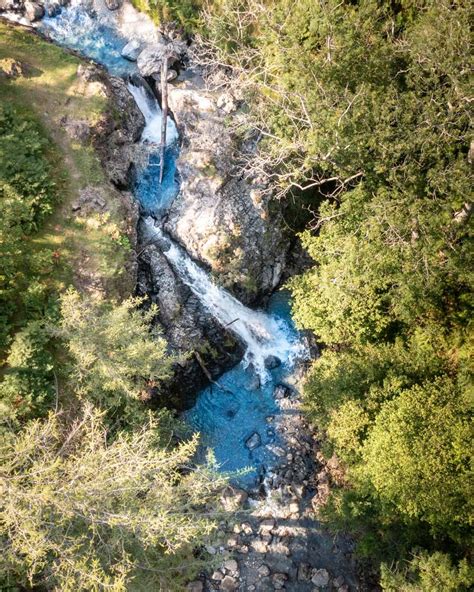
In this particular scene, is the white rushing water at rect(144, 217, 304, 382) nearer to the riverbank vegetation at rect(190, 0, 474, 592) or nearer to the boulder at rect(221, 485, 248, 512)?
the riverbank vegetation at rect(190, 0, 474, 592)

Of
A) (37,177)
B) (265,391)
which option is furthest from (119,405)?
(37,177)

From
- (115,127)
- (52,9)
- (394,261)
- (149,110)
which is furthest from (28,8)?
(394,261)

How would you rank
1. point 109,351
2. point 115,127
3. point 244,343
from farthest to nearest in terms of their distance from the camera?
1. point 115,127
2. point 244,343
3. point 109,351

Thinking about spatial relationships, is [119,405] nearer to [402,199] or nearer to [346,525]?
[346,525]

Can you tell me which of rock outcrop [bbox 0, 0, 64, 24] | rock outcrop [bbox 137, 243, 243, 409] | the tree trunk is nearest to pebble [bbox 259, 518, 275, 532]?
rock outcrop [bbox 137, 243, 243, 409]

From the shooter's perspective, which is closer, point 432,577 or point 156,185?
point 432,577

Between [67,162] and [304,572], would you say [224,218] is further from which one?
[304,572]

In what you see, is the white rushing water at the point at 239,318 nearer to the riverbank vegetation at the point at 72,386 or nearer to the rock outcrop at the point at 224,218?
the rock outcrop at the point at 224,218
